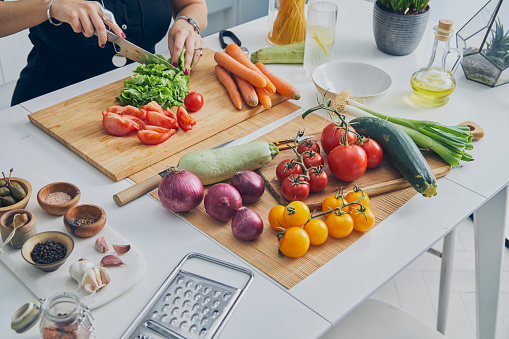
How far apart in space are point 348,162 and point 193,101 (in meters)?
0.57

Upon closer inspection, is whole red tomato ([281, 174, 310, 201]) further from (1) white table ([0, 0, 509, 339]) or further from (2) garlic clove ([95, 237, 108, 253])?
(2) garlic clove ([95, 237, 108, 253])

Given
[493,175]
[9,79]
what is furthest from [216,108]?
[9,79]

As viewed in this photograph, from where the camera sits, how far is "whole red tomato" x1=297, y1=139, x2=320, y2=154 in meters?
1.44

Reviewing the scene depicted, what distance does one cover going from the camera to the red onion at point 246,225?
1.20 m

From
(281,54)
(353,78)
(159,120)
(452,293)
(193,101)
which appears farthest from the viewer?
(452,293)

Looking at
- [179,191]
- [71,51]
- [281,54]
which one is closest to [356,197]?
[179,191]

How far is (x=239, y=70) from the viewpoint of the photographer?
1799 mm

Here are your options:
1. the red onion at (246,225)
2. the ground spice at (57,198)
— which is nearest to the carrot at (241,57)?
the red onion at (246,225)

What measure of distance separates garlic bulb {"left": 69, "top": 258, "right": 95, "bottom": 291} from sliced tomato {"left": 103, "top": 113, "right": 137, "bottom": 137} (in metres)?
0.54

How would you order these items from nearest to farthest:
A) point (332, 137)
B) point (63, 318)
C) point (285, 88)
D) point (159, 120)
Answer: point (63, 318) → point (332, 137) → point (159, 120) → point (285, 88)

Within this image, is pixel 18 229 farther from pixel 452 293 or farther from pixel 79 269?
pixel 452 293

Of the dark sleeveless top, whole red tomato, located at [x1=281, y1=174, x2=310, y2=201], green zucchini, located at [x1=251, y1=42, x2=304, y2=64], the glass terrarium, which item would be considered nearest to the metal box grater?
whole red tomato, located at [x1=281, y1=174, x2=310, y2=201]

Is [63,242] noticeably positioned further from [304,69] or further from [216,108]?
[304,69]

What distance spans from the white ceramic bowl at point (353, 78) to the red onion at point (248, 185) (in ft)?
2.11
